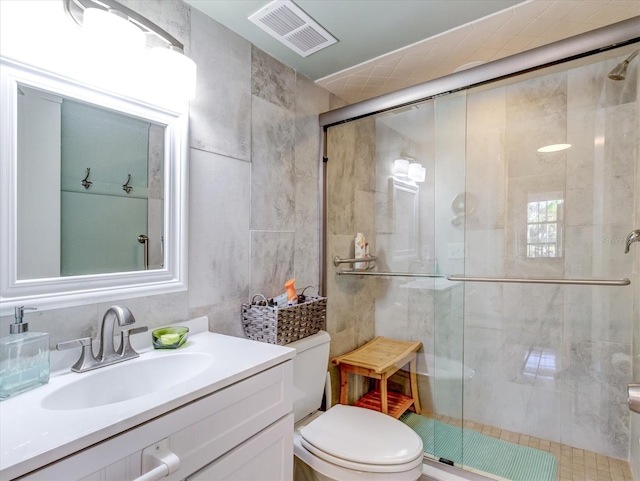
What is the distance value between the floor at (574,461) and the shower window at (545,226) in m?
1.04

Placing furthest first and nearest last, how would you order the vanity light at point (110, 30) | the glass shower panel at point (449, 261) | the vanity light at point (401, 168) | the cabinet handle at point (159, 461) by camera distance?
1. the vanity light at point (401, 168)
2. the glass shower panel at point (449, 261)
3. the vanity light at point (110, 30)
4. the cabinet handle at point (159, 461)

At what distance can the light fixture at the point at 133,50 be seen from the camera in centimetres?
108

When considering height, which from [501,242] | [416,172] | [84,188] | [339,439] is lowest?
[339,439]

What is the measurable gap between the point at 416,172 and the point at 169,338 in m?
1.72

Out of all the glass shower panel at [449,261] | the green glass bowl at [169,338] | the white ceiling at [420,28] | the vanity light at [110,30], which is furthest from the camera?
the glass shower panel at [449,261]

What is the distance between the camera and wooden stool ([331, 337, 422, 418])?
6.66 feet

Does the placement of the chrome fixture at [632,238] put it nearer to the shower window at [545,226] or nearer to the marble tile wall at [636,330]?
the marble tile wall at [636,330]

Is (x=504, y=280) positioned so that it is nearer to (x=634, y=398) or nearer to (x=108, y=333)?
(x=634, y=398)

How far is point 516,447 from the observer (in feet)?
6.38

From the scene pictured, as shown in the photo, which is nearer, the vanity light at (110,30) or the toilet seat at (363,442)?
the vanity light at (110,30)

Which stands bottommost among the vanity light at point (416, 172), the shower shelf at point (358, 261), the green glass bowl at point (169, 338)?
the green glass bowl at point (169, 338)

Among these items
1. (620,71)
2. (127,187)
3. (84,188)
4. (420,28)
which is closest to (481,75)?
(420,28)

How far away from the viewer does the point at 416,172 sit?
2.24 meters

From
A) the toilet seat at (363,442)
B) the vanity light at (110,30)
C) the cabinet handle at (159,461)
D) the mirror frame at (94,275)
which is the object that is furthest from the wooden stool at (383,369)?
the vanity light at (110,30)
